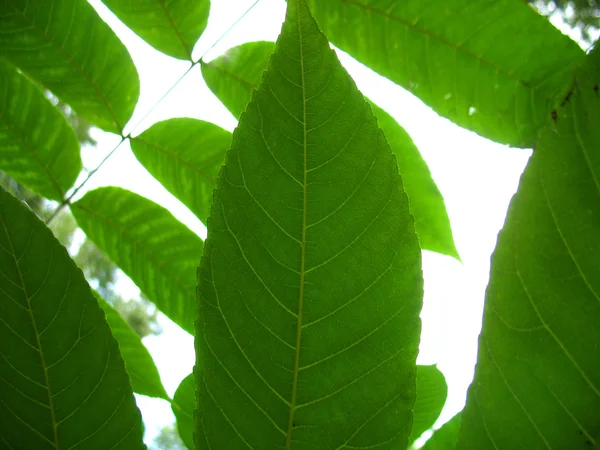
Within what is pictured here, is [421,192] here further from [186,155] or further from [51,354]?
[51,354]

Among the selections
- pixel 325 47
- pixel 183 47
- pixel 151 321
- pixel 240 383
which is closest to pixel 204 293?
pixel 240 383

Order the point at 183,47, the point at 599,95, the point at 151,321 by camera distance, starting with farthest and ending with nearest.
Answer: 1. the point at 151,321
2. the point at 183,47
3. the point at 599,95

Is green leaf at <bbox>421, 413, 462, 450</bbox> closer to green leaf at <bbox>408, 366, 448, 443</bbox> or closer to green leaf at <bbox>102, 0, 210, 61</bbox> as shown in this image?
green leaf at <bbox>408, 366, 448, 443</bbox>

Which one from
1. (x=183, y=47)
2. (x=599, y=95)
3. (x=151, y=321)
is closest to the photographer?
(x=599, y=95)

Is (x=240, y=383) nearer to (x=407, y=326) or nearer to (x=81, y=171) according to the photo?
(x=407, y=326)

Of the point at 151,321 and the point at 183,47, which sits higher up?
the point at 151,321

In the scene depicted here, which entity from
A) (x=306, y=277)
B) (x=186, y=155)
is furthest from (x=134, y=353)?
(x=306, y=277)

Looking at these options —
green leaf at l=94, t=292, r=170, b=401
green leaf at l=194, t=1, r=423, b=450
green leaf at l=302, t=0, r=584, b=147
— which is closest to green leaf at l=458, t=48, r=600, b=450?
green leaf at l=194, t=1, r=423, b=450
